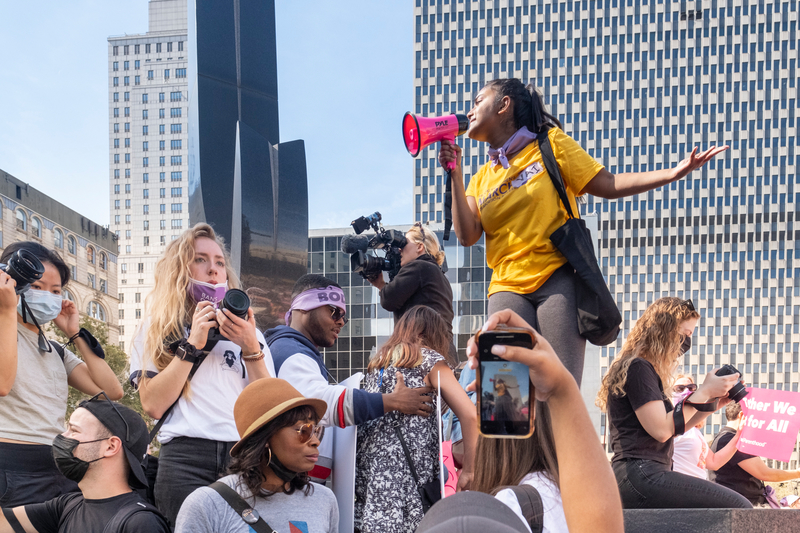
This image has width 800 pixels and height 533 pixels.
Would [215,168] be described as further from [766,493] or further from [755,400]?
[766,493]

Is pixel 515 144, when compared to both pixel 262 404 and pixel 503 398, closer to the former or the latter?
pixel 262 404

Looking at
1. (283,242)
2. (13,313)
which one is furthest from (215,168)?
(13,313)

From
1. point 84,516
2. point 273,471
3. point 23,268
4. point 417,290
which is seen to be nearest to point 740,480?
point 417,290

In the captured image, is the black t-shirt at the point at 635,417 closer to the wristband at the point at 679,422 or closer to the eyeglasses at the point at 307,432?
the wristband at the point at 679,422

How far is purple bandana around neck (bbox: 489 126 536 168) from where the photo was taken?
3357mm

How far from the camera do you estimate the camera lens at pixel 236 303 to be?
3.26 metres

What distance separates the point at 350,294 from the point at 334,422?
48.6 m

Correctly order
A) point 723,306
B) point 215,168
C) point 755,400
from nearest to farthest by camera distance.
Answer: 1. point 755,400
2. point 215,168
3. point 723,306

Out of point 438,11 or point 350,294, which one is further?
point 438,11

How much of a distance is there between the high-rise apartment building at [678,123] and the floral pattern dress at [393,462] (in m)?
90.6

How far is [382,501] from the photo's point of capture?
3.14m

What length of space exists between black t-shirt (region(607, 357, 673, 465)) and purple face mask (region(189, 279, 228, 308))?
2082mm

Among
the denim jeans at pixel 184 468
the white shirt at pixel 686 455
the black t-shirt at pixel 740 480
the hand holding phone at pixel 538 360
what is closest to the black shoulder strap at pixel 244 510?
the denim jeans at pixel 184 468

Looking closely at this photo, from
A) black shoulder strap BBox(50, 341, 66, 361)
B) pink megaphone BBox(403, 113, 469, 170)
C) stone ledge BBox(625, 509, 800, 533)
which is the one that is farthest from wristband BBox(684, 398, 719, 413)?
black shoulder strap BBox(50, 341, 66, 361)
